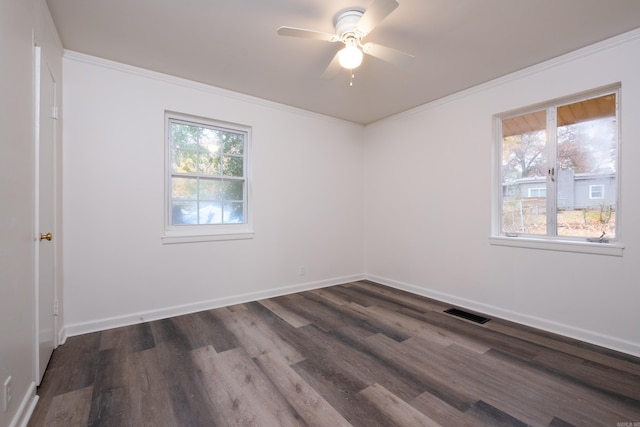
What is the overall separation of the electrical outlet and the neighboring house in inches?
166

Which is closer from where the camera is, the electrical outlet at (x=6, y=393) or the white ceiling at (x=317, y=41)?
the electrical outlet at (x=6, y=393)

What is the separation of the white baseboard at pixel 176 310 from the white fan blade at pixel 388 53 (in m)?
2.99

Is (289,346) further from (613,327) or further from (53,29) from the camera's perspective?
(53,29)

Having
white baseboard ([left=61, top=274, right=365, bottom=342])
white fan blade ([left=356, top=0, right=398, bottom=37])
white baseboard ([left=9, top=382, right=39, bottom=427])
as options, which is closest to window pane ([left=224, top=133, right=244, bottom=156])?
white baseboard ([left=61, top=274, right=365, bottom=342])

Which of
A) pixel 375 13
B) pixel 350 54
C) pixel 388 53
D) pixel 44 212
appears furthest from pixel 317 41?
pixel 44 212

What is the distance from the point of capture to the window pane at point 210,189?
3426mm

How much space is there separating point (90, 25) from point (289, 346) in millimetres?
3089

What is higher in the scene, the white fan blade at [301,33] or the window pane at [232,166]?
the white fan blade at [301,33]

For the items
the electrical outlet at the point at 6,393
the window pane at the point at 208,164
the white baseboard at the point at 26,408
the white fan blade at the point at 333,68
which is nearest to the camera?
the electrical outlet at the point at 6,393

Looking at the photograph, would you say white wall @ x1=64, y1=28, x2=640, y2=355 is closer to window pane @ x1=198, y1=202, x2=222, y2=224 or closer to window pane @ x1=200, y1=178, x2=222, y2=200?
window pane @ x1=198, y1=202, x2=222, y2=224

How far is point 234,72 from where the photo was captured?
9.92 ft

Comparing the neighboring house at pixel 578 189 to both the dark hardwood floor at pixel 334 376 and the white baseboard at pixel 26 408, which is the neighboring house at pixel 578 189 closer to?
the dark hardwood floor at pixel 334 376

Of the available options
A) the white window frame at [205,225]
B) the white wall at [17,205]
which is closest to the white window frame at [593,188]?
the white window frame at [205,225]

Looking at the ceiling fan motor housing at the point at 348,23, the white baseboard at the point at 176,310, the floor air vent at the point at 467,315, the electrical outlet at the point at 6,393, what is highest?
the ceiling fan motor housing at the point at 348,23
